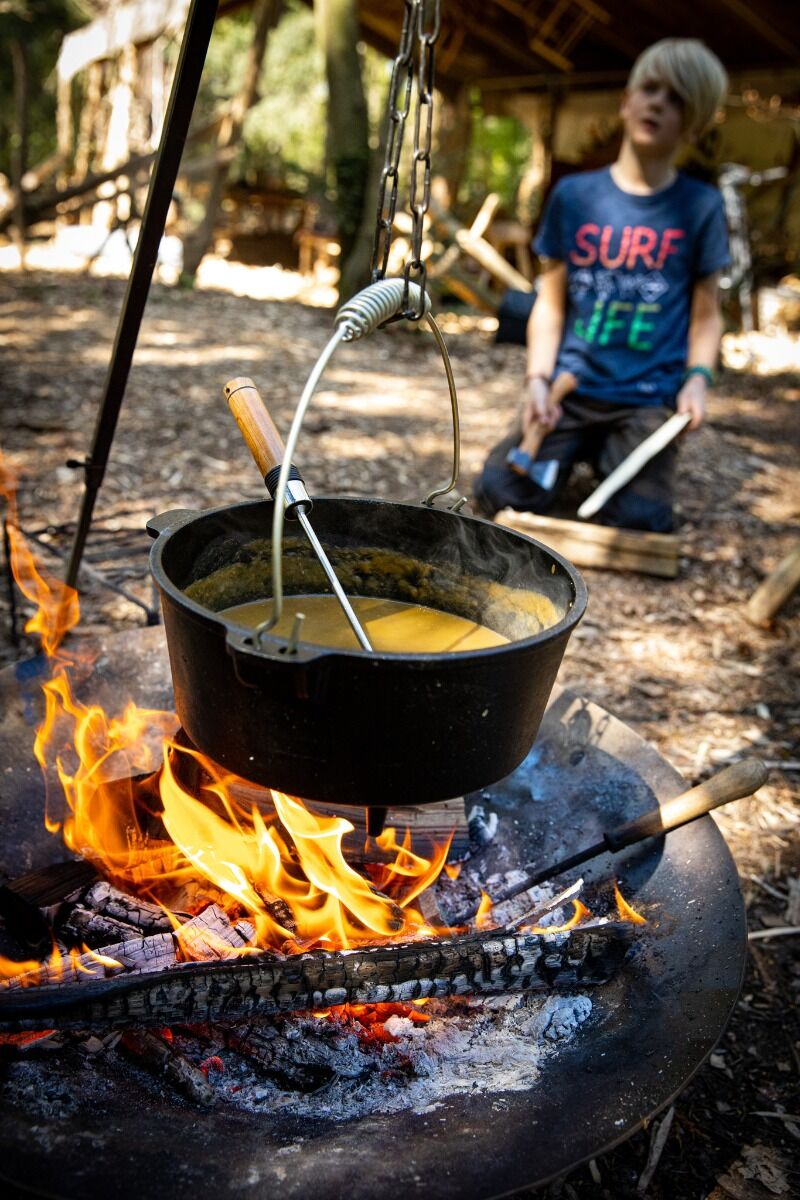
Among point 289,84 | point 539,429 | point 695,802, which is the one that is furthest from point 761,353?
point 289,84

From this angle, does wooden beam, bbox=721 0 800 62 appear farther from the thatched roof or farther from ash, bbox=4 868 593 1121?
ash, bbox=4 868 593 1121

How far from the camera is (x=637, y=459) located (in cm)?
446

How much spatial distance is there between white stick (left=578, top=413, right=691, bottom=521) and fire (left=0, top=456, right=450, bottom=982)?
2.79 meters

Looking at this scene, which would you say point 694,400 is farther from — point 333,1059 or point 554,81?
point 554,81

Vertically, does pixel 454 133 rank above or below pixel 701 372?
above

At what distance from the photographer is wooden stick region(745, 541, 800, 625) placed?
401 centimetres

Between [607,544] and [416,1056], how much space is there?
320 cm

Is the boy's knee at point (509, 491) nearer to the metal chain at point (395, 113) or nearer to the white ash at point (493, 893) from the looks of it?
the white ash at point (493, 893)

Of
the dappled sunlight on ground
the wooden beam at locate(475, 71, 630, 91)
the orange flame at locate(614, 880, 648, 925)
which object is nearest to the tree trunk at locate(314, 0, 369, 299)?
the dappled sunlight on ground

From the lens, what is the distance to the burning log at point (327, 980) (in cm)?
149

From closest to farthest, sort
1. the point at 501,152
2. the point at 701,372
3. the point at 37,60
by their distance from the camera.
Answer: the point at 701,372 → the point at 37,60 → the point at 501,152

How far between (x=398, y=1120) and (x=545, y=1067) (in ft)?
0.96

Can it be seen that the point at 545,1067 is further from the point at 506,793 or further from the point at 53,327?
the point at 53,327

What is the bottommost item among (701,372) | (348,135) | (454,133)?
(701,372)
